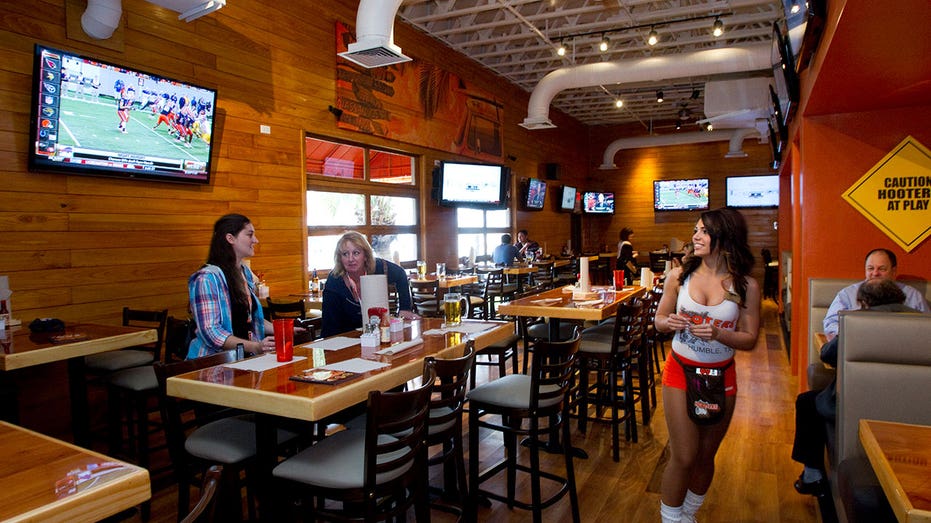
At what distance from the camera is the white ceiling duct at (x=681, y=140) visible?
12.2m

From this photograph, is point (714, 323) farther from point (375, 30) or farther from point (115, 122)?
point (115, 122)

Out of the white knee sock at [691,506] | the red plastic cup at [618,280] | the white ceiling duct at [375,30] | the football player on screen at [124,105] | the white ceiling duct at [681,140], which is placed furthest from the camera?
the white ceiling duct at [681,140]

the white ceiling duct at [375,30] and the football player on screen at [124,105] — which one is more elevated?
the white ceiling duct at [375,30]

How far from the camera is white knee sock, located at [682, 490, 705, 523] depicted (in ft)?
8.00

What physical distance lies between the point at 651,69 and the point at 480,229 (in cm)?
365

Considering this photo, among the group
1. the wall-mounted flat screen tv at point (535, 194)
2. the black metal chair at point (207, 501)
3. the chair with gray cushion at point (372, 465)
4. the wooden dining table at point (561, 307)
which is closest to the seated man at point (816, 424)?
the wooden dining table at point (561, 307)

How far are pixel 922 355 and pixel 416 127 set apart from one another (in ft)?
21.0

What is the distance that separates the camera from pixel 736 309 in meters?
2.39

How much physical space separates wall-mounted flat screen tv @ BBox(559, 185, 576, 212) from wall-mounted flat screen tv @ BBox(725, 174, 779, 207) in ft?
11.8

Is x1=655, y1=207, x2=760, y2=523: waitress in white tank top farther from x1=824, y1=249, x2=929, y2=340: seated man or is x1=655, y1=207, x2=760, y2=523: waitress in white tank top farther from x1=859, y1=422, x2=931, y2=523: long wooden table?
x1=824, y1=249, x2=929, y2=340: seated man

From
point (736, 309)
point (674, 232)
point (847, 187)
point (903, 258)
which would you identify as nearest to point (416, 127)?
point (847, 187)

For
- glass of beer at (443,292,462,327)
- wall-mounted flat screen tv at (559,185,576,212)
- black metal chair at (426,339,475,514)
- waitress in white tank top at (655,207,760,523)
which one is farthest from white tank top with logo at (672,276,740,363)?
wall-mounted flat screen tv at (559,185,576,212)

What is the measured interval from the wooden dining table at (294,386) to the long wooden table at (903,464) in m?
1.51

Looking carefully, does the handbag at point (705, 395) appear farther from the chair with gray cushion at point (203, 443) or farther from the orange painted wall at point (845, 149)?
the orange painted wall at point (845, 149)
